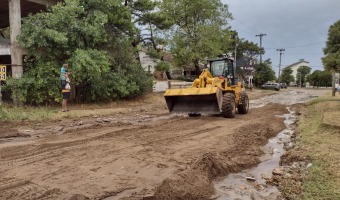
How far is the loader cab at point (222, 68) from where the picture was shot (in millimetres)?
14555

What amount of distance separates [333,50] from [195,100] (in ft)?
42.6

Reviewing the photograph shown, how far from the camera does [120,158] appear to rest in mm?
6395

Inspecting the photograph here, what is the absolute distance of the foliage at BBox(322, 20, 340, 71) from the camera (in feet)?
64.9

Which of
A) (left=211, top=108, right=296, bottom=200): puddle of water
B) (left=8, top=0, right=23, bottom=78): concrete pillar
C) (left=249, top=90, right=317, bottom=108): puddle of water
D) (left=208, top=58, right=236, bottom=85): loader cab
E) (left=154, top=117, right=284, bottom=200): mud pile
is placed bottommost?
(left=211, top=108, right=296, bottom=200): puddle of water

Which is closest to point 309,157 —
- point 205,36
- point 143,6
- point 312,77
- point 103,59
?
point 103,59

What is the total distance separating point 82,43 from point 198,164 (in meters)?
11.9

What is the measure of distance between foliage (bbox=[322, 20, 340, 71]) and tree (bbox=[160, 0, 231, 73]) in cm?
1447

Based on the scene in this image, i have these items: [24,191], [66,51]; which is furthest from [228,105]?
[24,191]

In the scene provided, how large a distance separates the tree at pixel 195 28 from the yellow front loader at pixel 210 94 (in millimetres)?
21018

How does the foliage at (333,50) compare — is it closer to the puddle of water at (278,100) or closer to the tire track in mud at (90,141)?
the puddle of water at (278,100)

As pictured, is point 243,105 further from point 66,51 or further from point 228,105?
point 66,51

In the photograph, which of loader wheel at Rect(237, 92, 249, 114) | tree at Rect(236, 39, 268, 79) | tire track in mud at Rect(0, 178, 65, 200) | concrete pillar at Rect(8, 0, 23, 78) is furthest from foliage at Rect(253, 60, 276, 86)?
tire track in mud at Rect(0, 178, 65, 200)

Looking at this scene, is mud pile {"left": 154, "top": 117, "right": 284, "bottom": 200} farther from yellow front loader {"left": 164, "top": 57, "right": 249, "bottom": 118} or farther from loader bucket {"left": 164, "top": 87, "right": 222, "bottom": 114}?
yellow front loader {"left": 164, "top": 57, "right": 249, "bottom": 118}

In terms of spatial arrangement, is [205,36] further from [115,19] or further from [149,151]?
[149,151]
